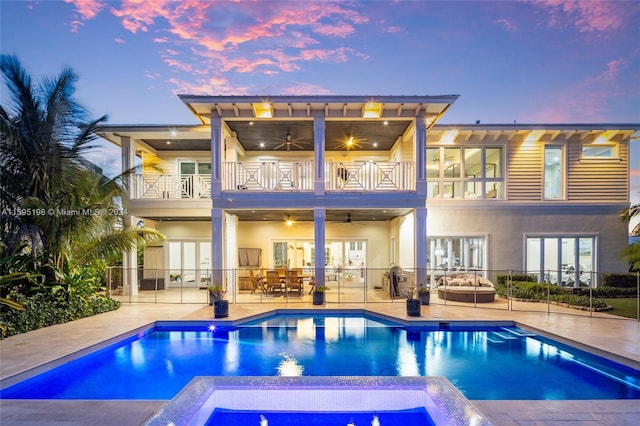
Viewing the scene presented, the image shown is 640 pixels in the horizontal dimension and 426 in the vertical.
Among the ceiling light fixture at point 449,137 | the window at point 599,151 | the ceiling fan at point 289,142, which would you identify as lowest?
the window at point 599,151

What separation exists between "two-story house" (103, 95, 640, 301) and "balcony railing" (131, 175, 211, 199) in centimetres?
5

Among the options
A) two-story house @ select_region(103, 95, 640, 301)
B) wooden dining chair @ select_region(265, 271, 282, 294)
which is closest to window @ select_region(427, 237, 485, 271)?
two-story house @ select_region(103, 95, 640, 301)

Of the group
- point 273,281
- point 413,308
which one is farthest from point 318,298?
point 413,308

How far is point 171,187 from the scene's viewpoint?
45.3 ft

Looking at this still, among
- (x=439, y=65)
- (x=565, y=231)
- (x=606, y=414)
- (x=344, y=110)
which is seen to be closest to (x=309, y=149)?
(x=344, y=110)

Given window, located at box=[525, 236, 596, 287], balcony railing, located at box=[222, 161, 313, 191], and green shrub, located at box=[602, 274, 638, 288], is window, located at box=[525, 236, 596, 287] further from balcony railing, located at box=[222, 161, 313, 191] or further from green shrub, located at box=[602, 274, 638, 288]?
balcony railing, located at box=[222, 161, 313, 191]

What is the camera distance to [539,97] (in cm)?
2556

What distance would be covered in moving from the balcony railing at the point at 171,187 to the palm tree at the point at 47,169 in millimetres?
3590

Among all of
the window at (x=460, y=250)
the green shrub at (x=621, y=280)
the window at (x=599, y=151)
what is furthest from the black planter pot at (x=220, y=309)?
the window at (x=599, y=151)

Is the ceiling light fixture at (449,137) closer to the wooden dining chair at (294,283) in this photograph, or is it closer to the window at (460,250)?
the window at (460,250)

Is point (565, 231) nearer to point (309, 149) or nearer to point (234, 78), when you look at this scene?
point (309, 149)

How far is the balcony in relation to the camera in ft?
36.7

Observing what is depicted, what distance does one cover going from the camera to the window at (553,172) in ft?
43.2

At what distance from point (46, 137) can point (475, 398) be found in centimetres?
1115
